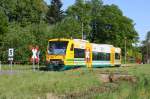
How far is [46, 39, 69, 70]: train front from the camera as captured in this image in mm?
48309

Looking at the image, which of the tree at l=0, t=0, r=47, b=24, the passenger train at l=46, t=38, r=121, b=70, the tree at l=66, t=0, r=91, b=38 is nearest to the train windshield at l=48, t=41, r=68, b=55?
the passenger train at l=46, t=38, r=121, b=70

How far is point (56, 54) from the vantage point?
48.7m

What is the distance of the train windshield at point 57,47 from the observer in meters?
48.8

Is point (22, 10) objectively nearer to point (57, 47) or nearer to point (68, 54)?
point (57, 47)

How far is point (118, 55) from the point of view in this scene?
73812 mm

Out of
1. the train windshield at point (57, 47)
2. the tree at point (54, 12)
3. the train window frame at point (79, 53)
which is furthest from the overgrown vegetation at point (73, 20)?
the train windshield at point (57, 47)

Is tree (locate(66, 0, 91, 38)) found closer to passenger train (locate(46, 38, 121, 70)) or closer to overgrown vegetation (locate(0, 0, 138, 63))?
overgrown vegetation (locate(0, 0, 138, 63))

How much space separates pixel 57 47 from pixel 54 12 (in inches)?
3130

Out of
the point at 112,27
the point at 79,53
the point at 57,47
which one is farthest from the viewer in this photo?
the point at 112,27

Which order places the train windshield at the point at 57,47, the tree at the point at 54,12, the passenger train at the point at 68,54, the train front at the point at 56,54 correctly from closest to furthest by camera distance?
the train front at the point at 56,54
the passenger train at the point at 68,54
the train windshield at the point at 57,47
the tree at the point at 54,12

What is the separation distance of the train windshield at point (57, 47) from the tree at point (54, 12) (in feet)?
259

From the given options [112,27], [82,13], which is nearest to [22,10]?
[82,13]

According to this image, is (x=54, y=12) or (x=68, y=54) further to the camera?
(x=54, y=12)

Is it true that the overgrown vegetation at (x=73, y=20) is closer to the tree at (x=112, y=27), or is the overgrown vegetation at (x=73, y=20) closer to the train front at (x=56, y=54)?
the tree at (x=112, y=27)
